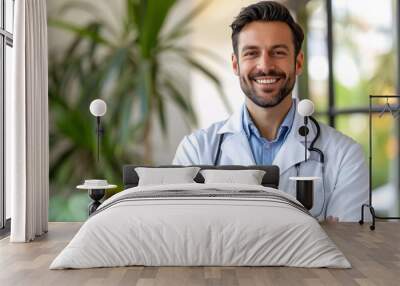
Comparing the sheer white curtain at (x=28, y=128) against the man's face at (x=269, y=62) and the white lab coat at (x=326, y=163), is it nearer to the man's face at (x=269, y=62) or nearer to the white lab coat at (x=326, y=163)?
the white lab coat at (x=326, y=163)

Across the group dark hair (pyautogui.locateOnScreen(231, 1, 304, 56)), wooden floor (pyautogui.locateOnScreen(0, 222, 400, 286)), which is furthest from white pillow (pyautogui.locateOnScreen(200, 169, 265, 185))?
dark hair (pyautogui.locateOnScreen(231, 1, 304, 56))

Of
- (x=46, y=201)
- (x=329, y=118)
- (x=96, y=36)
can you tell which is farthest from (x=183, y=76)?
(x=46, y=201)

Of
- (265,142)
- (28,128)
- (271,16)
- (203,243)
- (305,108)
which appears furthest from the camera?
(271,16)

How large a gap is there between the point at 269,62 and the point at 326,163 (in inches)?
42.2

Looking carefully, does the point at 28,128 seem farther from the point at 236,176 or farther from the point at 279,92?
the point at 279,92

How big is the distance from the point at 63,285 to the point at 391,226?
11.2 ft

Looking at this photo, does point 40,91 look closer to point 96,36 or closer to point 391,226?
point 96,36

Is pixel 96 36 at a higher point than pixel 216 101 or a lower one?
higher

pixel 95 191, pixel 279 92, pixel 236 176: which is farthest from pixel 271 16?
pixel 95 191

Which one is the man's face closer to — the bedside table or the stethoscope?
the stethoscope

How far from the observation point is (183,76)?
254 inches

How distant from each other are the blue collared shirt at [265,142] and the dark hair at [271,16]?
735 millimetres

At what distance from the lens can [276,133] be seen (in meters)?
5.81

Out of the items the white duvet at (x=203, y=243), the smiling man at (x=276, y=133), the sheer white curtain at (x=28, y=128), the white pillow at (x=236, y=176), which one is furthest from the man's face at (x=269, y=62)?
the white duvet at (x=203, y=243)
